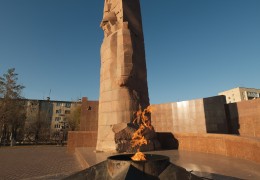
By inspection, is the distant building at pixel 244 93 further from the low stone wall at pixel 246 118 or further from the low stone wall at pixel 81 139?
the low stone wall at pixel 81 139

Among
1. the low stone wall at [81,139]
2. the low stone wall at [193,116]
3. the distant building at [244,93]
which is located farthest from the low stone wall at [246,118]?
the distant building at [244,93]

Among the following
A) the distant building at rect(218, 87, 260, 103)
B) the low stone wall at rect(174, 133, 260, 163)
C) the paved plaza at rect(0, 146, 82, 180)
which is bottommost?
the paved plaza at rect(0, 146, 82, 180)

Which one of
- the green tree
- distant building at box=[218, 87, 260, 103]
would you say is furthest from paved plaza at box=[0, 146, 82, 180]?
distant building at box=[218, 87, 260, 103]

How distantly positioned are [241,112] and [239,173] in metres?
12.0

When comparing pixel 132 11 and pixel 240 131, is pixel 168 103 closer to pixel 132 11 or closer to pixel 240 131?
pixel 240 131

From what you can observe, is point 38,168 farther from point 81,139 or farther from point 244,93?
point 244,93

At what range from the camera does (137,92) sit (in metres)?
10.5

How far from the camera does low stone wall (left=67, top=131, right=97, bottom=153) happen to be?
42.4ft

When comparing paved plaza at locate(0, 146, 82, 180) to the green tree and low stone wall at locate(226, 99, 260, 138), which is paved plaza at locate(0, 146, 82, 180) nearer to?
low stone wall at locate(226, 99, 260, 138)

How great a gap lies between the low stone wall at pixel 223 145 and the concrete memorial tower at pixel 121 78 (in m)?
1.92

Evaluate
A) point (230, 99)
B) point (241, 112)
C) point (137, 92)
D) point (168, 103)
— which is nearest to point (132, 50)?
point (137, 92)

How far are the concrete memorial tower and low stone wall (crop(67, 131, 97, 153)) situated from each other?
264 cm

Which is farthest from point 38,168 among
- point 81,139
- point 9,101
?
point 9,101

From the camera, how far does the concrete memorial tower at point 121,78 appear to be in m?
9.66
